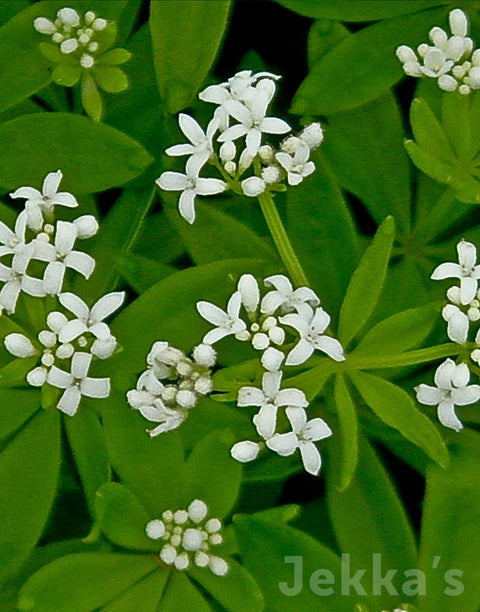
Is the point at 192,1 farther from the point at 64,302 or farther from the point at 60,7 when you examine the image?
the point at 64,302

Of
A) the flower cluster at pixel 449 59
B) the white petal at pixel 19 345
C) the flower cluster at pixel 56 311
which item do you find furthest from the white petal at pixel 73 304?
the flower cluster at pixel 449 59

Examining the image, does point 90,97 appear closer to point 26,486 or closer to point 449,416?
point 26,486

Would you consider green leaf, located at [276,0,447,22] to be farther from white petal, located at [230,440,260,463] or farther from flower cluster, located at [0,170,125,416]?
white petal, located at [230,440,260,463]

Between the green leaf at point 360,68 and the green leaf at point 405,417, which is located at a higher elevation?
the green leaf at point 360,68

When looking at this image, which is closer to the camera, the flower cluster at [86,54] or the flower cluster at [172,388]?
the flower cluster at [172,388]

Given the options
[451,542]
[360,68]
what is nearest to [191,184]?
[360,68]

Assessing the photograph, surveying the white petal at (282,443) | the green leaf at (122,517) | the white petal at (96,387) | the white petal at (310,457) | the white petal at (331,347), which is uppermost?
the white petal at (331,347)

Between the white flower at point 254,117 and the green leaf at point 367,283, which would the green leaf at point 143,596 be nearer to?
the green leaf at point 367,283
